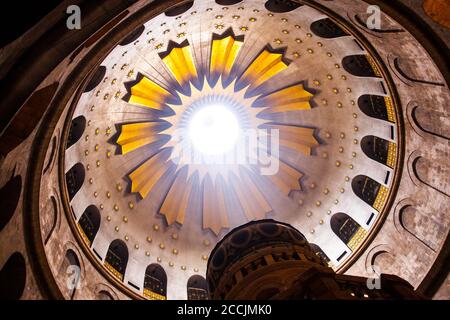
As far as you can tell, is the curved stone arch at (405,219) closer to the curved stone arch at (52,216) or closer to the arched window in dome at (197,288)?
the arched window in dome at (197,288)

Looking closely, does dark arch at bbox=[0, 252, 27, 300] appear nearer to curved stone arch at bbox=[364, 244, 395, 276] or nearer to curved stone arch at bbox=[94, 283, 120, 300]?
curved stone arch at bbox=[94, 283, 120, 300]

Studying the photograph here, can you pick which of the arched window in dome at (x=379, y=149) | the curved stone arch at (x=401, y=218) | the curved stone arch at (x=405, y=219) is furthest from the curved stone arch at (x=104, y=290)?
the arched window in dome at (x=379, y=149)

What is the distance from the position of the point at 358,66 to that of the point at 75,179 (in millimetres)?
10703

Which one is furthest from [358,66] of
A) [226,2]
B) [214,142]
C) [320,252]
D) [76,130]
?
[76,130]

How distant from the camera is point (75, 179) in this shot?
14.4m

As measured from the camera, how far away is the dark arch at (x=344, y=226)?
16344 millimetres

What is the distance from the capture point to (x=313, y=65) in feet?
54.2

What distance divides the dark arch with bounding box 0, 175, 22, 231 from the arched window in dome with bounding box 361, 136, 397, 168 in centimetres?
1211

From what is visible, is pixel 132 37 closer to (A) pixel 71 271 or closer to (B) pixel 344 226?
(A) pixel 71 271

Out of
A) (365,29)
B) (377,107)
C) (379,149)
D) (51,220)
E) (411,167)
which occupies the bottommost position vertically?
(51,220)

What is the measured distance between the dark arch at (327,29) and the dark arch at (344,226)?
7206mm

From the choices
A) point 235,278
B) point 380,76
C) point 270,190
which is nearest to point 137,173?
point 270,190

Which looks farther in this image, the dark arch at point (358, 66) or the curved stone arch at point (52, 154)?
the dark arch at point (358, 66)

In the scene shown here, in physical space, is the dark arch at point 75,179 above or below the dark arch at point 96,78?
below
